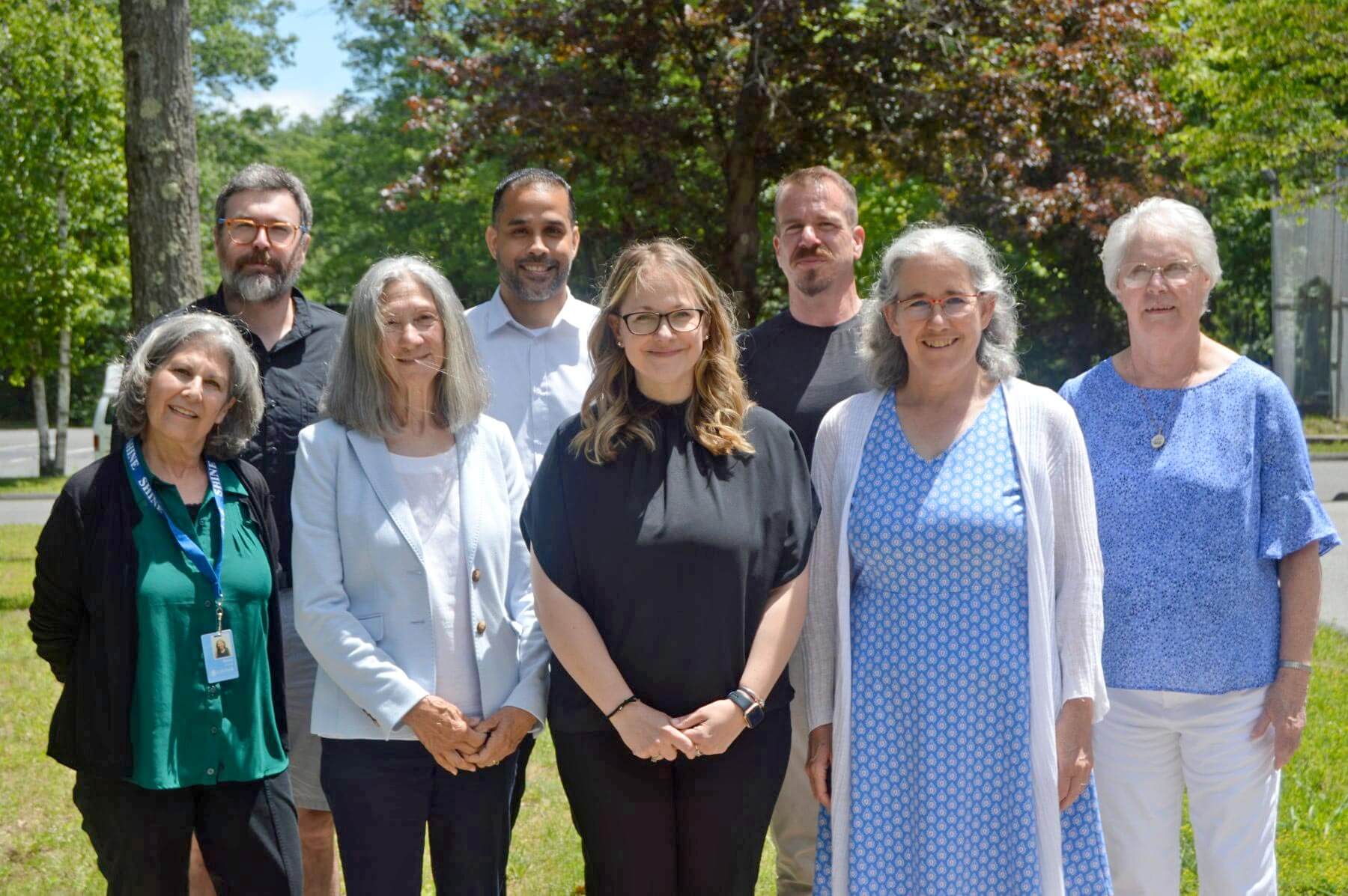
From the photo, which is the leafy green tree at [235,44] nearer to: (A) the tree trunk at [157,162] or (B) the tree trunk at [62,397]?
(B) the tree trunk at [62,397]

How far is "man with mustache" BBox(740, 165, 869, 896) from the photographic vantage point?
3965mm

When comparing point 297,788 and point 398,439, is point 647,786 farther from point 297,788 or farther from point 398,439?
point 297,788

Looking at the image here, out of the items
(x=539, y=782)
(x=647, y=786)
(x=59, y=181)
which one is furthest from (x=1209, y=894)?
(x=59, y=181)

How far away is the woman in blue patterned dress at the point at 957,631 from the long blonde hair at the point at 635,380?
1.16ft

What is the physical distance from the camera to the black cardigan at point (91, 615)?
3.08 meters

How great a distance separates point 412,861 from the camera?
3.13 metres

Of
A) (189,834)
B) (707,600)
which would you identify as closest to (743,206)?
(707,600)

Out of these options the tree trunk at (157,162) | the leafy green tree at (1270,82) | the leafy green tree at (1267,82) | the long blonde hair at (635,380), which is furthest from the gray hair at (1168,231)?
the leafy green tree at (1270,82)

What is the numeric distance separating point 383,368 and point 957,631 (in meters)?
1.65

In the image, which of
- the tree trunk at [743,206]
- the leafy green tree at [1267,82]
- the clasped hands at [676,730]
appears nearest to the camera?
the clasped hands at [676,730]

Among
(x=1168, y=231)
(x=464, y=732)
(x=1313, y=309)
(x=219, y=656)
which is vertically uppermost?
(x=1313, y=309)

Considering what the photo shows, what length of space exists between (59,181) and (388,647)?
64.7 ft

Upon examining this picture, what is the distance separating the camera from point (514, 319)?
426 centimetres

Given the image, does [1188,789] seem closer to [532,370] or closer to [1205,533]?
[1205,533]
